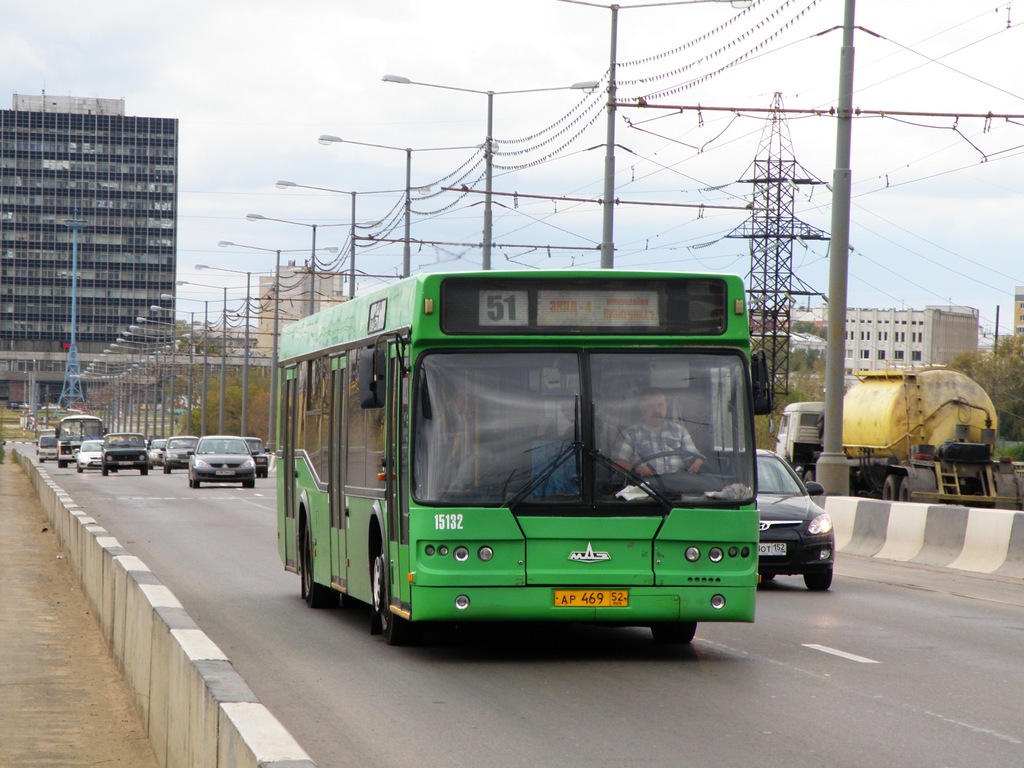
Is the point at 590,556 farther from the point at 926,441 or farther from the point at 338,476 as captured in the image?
the point at 926,441

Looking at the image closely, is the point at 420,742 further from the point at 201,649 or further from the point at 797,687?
the point at 797,687

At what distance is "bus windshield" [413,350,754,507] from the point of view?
1082 cm

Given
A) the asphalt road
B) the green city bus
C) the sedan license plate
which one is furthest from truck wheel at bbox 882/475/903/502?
the sedan license plate

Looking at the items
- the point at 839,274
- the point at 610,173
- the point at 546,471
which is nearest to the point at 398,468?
the point at 546,471

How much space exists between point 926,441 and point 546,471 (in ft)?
83.6

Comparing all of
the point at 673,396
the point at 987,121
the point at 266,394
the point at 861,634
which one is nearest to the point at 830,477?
the point at 987,121

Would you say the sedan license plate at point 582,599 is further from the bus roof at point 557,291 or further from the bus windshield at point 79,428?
the bus windshield at point 79,428

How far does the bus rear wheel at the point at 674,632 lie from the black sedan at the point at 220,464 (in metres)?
40.2

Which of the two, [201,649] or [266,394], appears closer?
[201,649]

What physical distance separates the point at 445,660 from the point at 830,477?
1502 cm

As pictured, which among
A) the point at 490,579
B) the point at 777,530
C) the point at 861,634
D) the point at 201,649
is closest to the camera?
the point at 201,649

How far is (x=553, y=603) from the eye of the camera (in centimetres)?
1079

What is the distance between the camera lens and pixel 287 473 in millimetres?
16438

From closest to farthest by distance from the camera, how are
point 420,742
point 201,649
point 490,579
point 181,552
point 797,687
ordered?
point 201,649, point 420,742, point 797,687, point 490,579, point 181,552
